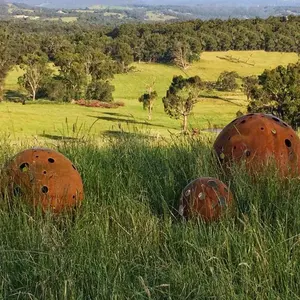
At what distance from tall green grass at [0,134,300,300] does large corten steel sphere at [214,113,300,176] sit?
0.18 meters

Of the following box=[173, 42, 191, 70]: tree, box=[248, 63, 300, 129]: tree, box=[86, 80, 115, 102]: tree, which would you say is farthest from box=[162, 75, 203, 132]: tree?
box=[173, 42, 191, 70]: tree

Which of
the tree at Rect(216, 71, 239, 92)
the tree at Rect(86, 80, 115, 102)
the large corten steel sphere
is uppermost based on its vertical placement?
the large corten steel sphere

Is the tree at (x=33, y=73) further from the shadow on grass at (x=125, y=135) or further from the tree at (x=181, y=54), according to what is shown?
the shadow on grass at (x=125, y=135)

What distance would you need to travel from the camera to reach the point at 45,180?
4.41 metres

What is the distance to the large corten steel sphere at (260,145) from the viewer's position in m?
4.66

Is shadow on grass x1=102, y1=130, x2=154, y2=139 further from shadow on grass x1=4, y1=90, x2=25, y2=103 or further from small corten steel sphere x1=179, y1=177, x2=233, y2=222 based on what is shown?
shadow on grass x1=4, y1=90, x2=25, y2=103

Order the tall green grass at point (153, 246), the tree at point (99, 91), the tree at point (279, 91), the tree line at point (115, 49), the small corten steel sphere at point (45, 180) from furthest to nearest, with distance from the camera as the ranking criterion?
the tree line at point (115, 49) < the tree at point (99, 91) < the tree at point (279, 91) < the small corten steel sphere at point (45, 180) < the tall green grass at point (153, 246)

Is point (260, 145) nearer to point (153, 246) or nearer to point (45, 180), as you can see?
point (153, 246)

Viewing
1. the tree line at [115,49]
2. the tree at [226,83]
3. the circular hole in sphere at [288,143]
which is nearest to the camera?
the circular hole in sphere at [288,143]

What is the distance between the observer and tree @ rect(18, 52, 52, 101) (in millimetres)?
80125

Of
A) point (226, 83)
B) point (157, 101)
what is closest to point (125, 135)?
point (157, 101)

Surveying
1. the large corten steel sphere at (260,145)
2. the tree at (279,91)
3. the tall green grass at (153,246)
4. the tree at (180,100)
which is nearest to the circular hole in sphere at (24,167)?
the tall green grass at (153,246)

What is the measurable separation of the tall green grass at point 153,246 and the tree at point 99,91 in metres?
75.6

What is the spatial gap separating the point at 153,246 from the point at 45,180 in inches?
51.3
